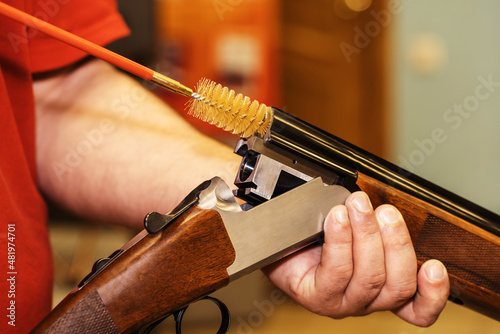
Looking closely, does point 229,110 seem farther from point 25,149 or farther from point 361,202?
point 25,149

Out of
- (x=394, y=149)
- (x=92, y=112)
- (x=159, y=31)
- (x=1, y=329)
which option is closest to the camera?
(x=1, y=329)

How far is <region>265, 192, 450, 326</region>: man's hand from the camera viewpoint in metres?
0.63

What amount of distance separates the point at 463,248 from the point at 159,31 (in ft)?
6.45

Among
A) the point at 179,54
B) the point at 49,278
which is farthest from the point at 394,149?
the point at 49,278

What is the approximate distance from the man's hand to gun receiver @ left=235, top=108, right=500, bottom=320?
1.1 inches

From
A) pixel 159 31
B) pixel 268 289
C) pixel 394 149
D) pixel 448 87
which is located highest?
pixel 448 87

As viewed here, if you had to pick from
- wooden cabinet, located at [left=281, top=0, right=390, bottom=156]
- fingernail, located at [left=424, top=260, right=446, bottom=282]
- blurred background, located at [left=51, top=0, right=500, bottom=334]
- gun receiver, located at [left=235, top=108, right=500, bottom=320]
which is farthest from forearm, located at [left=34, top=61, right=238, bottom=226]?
wooden cabinet, located at [left=281, top=0, right=390, bottom=156]

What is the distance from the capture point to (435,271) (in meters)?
0.67

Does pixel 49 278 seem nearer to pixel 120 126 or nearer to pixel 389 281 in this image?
pixel 120 126

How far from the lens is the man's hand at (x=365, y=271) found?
0.63 metres

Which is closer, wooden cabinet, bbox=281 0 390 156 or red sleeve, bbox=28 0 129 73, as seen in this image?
red sleeve, bbox=28 0 129 73

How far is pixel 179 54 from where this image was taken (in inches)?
94.0

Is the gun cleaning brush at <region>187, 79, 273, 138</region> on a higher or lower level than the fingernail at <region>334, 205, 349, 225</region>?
higher

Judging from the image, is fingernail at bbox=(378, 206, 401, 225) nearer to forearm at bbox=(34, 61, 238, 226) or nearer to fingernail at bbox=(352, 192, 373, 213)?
fingernail at bbox=(352, 192, 373, 213)
